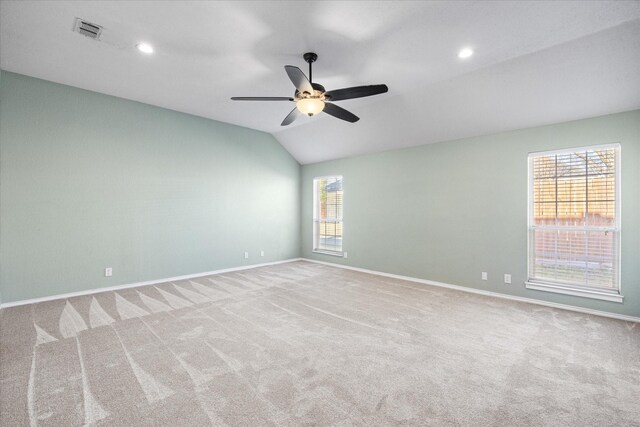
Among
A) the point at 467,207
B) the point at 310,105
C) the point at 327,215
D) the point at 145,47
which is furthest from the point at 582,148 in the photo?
the point at 145,47

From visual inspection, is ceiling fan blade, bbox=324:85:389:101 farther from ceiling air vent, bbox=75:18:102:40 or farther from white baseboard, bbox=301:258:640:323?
white baseboard, bbox=301:258:640:323

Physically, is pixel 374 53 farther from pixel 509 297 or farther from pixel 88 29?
pixel 509 297

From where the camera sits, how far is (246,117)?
5.47 metres

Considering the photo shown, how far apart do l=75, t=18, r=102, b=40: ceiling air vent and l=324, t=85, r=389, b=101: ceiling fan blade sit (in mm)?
2348

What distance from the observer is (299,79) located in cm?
260

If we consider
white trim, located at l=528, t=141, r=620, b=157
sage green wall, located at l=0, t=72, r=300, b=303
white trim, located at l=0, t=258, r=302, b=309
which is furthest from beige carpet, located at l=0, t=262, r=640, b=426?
white trim, located at l=528, t=141, r=620, b=157

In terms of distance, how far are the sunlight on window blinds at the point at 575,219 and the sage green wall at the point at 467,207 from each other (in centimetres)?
15

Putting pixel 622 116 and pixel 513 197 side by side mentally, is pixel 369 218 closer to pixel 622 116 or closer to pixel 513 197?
pixel 513 197

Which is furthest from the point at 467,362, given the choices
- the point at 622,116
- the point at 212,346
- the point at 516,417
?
the point at 622,116

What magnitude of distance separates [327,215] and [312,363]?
4.88 metres

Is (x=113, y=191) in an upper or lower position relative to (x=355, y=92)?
lower

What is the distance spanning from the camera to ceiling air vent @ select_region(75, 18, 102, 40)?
271 cm

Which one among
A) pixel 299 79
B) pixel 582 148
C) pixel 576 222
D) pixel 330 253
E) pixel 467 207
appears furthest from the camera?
pixel 330 253

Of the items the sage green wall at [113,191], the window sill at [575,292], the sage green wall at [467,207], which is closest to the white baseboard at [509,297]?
the sage green wall at [467,207]
